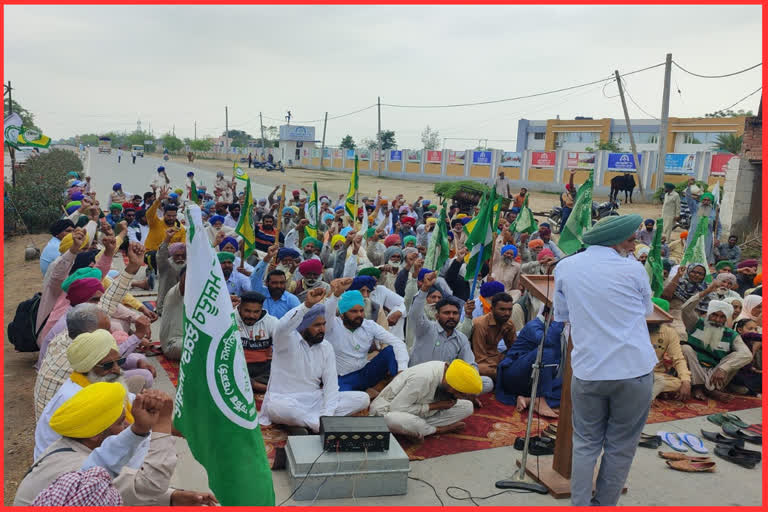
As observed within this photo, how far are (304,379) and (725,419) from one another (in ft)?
12.7

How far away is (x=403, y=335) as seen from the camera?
268 inches

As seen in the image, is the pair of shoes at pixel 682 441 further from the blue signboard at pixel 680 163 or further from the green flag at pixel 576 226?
the blue signboard at pixel 680 163

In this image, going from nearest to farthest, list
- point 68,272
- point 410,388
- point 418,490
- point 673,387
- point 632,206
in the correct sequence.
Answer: point 418,490, point 410,388, point 68,272, point 673,387, point 632,206

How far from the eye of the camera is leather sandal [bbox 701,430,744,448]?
16.6 feet

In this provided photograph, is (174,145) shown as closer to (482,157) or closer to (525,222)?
(482,157)

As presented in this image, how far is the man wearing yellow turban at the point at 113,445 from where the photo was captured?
2.57 m

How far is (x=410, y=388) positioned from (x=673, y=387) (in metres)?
2.95

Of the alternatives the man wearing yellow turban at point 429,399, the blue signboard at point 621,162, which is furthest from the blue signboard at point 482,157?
the man wearing yellow turban at point 429,399

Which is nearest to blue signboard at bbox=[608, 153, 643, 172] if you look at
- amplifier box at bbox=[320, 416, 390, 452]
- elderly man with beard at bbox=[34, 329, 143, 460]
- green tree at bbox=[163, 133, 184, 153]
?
amplifier box at bbox=[320, 416, 390, 452]

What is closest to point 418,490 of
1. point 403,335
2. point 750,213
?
point 403,335

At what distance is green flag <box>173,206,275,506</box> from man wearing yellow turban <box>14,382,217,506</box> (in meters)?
0.15

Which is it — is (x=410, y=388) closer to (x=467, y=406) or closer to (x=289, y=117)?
(x=467, y=406)

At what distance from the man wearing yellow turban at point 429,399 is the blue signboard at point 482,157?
32045mm

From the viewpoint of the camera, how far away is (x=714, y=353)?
6492mm
